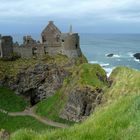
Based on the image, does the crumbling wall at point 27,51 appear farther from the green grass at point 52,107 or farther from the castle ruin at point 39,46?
the green grass at point 52,107

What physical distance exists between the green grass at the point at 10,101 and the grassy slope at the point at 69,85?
3947 millimetres

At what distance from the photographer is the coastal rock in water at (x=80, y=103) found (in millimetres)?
69588

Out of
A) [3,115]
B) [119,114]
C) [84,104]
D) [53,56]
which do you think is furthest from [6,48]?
[119,114]

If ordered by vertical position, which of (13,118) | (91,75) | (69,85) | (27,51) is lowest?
(13,118)

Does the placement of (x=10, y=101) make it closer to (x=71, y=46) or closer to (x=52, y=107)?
(x=52, y=107)

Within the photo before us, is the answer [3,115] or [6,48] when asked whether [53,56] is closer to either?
[6,48]

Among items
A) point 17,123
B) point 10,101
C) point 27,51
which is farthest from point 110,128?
point 27,51

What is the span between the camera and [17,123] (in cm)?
7169

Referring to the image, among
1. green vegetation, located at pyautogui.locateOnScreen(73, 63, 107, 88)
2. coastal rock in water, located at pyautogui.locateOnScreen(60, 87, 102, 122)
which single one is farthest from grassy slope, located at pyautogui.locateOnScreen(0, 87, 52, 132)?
green vegetation, located at pyautogui.locateOnScreen(73, 63, 107, 88)

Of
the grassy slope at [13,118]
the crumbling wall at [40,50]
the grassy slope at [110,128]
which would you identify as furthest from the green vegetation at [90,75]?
the grassy slope at [110,128]

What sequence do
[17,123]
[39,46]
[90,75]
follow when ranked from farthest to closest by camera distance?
[39,46], [90,75], [17,123]

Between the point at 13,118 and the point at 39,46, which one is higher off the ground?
the point at 39,46

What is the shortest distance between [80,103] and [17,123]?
11286 mm

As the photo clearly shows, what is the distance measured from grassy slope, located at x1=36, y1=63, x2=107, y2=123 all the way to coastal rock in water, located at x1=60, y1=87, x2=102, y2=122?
1125 mm
